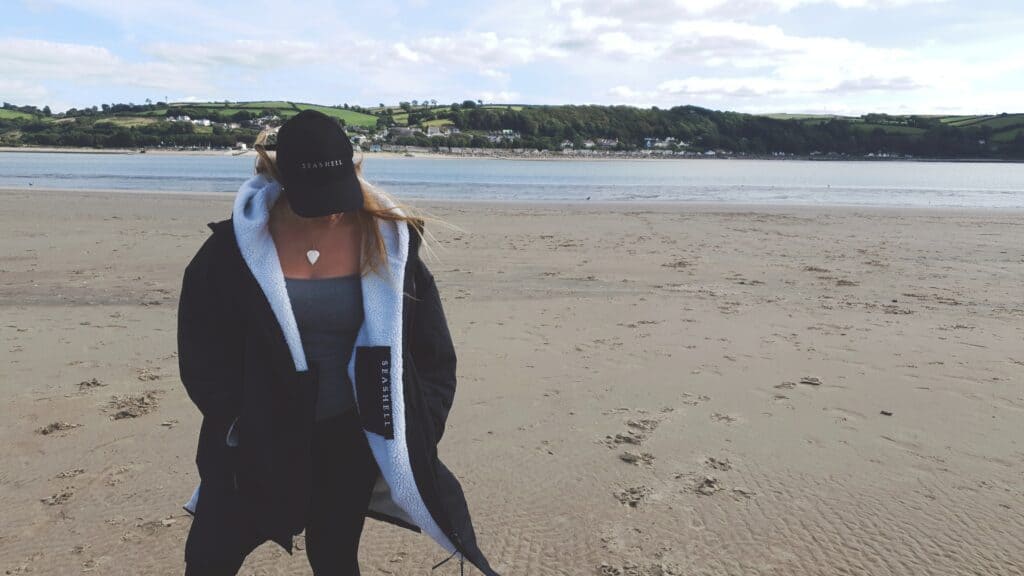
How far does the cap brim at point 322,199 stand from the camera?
6.47ft

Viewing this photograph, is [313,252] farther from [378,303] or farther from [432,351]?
[432,351]

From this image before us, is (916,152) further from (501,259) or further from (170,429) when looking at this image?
(170,429)

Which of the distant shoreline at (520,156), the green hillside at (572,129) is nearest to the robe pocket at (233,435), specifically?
the distant shoreline at (520,156)

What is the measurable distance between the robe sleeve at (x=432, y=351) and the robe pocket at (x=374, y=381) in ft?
0.54

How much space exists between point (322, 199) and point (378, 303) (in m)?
0.34

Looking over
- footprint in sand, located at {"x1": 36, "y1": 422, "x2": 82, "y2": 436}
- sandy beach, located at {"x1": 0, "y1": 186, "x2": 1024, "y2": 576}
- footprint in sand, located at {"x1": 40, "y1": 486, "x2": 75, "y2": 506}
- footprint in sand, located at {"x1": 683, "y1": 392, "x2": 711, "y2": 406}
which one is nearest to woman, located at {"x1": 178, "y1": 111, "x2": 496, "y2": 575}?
sandy beach, located at {"x1": 0, "y1": 186, "x2": 1024, "y2": 576}

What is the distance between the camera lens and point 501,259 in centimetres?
1206

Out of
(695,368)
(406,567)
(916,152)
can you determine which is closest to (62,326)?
(406,567)

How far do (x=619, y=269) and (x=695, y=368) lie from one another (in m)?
5.23

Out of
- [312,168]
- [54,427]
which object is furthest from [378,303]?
[54,427]

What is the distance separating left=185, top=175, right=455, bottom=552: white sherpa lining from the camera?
197cm

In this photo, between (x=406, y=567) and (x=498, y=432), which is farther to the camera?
(x=498, y=432)

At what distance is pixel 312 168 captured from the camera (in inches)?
77.7

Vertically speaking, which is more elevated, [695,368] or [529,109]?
[529,109]
